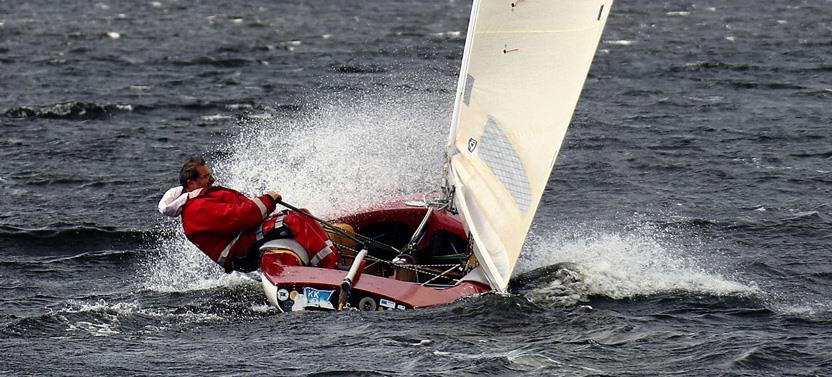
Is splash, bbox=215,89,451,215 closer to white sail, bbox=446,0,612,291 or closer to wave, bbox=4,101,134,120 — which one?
white sail, bbox=446,0,612,291

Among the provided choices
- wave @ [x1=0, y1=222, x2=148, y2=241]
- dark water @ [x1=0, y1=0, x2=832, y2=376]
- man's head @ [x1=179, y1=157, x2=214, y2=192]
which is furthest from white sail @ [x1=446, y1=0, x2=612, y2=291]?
wave @ [x1=0, y1=222, x2=148, y2=241]

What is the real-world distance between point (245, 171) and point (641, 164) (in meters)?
4.59

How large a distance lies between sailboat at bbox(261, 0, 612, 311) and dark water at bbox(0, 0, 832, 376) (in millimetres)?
223

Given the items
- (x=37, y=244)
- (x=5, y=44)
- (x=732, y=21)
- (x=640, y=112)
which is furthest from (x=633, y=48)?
(x=37, y=244)

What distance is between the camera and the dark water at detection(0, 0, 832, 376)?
25.6 feet

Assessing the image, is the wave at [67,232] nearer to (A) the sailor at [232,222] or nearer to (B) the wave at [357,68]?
(A) the sailor at [232,222]

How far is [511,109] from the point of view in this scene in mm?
8922

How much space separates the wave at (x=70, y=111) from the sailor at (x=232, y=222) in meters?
9.23

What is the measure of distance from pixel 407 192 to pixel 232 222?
3507 mm

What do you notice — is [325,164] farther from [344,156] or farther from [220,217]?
[220,217]

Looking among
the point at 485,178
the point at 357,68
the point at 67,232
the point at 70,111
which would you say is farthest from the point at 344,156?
the point at 357,68

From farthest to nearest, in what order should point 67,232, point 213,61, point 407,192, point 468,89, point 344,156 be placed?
point 213,61 → point 344,156 → point 407,192 → point 67,232 → point 468,89

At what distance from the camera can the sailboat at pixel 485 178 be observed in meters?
8.34

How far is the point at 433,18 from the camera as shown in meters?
30.3
